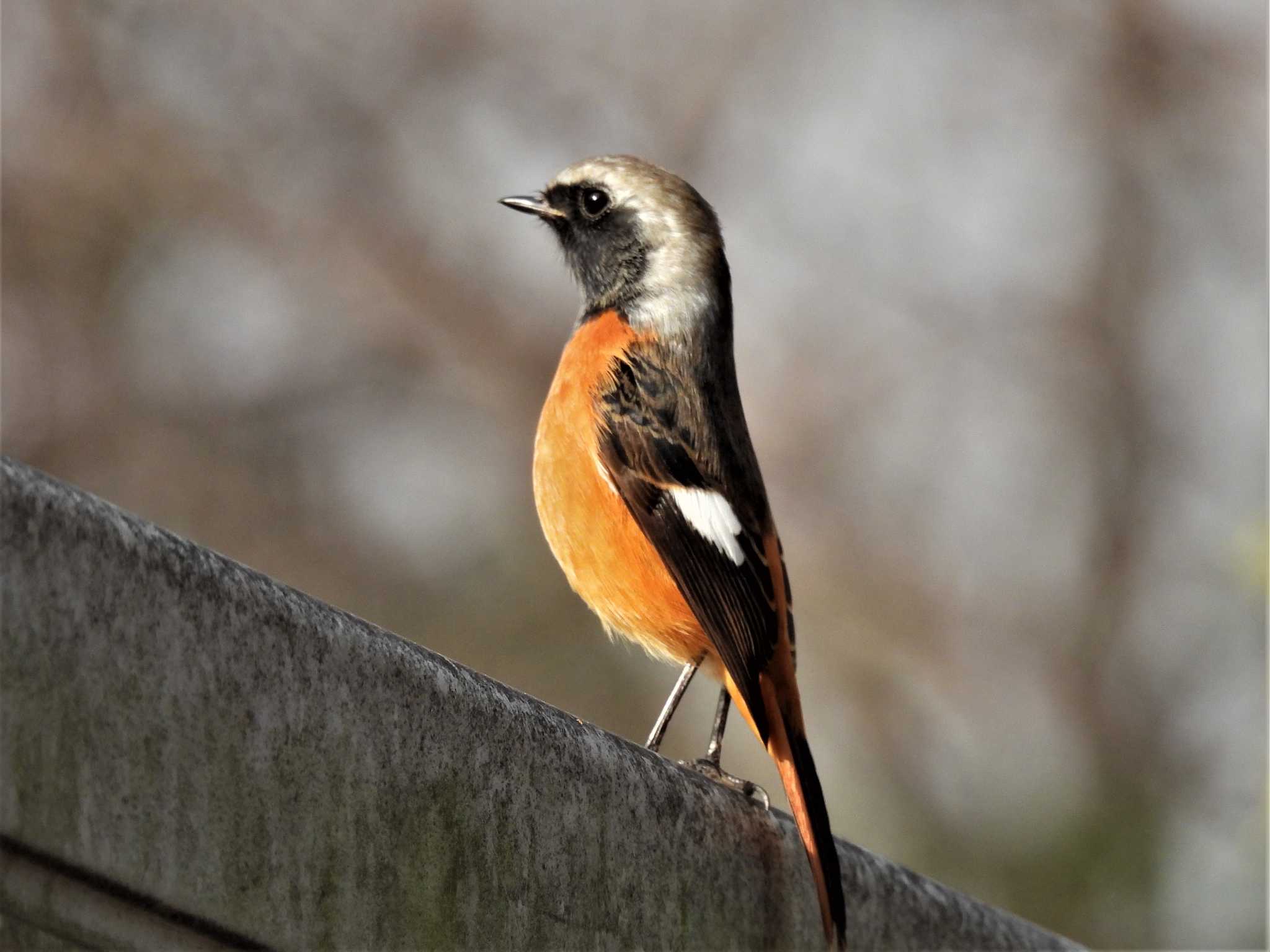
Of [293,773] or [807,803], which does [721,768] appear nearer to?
[807,803]

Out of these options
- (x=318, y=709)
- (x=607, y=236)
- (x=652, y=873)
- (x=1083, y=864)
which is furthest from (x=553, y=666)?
(x=318, y=709)

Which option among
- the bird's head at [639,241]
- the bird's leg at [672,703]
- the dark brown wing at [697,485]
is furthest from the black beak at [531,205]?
the bird's leg at [672,703]

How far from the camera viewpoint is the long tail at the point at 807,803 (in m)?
3.42

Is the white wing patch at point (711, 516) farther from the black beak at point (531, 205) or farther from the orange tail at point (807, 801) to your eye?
the black beak at point (531, 205)

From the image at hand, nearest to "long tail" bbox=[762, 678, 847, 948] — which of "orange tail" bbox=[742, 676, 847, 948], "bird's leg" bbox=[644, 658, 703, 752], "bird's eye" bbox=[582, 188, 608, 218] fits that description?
"orange tail" bbox=[742, 676, 847, 948]

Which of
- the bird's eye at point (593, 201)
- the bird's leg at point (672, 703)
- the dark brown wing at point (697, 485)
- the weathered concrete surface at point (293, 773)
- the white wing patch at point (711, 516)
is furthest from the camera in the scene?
the bird's eye at point (593, 201)

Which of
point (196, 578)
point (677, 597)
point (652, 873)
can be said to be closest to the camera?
point (196, 578)

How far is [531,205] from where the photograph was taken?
584 cm

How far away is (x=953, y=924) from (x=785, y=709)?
634mm

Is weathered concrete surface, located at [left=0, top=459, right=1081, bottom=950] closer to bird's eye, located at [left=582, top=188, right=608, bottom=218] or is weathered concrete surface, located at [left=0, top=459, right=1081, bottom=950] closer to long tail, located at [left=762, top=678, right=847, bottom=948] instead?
long tail, located at [left=762, top=678, right=847, bottom=948]

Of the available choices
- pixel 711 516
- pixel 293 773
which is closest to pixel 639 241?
pixel 711 516

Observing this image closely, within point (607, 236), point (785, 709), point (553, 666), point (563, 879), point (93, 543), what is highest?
point (553, 666)

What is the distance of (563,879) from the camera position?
2799mm

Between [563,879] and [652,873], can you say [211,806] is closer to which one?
[563,879]
